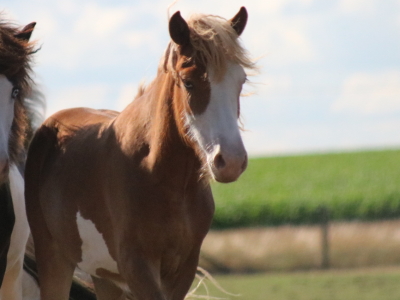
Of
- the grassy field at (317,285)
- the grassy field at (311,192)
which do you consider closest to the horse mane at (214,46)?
the grassy field at (317,285)

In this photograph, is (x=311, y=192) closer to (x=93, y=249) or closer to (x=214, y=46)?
(x=93, y=249)

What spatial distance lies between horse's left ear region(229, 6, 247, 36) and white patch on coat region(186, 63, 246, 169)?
34cm

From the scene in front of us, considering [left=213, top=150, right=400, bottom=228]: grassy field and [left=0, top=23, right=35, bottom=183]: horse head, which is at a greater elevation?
[left=0, top=23, right=35, bottom=183]: horse head

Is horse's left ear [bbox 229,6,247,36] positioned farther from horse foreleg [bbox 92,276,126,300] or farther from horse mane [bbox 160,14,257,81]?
horse foreleg [bbox 92,276,126,300]

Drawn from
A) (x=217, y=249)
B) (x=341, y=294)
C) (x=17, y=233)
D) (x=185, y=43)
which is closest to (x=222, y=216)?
(x=217, y=249)

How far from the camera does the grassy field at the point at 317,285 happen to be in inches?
446

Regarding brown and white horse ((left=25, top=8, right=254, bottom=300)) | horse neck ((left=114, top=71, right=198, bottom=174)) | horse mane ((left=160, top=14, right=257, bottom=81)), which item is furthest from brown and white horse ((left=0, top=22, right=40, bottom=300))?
horse mane ((left=160, top=14, right=257, bottom=81))

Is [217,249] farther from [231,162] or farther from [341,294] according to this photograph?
[231,162]

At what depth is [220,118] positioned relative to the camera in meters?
3.70

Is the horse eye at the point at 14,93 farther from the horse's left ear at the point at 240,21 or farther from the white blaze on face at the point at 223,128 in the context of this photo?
the horse's left ear at the point at 240,21

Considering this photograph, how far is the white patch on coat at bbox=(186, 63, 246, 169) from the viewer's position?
3654mm

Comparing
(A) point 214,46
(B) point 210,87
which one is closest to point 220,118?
(B) point 210,87

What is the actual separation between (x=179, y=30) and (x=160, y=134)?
1.82 ft

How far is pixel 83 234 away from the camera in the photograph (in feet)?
14.5
